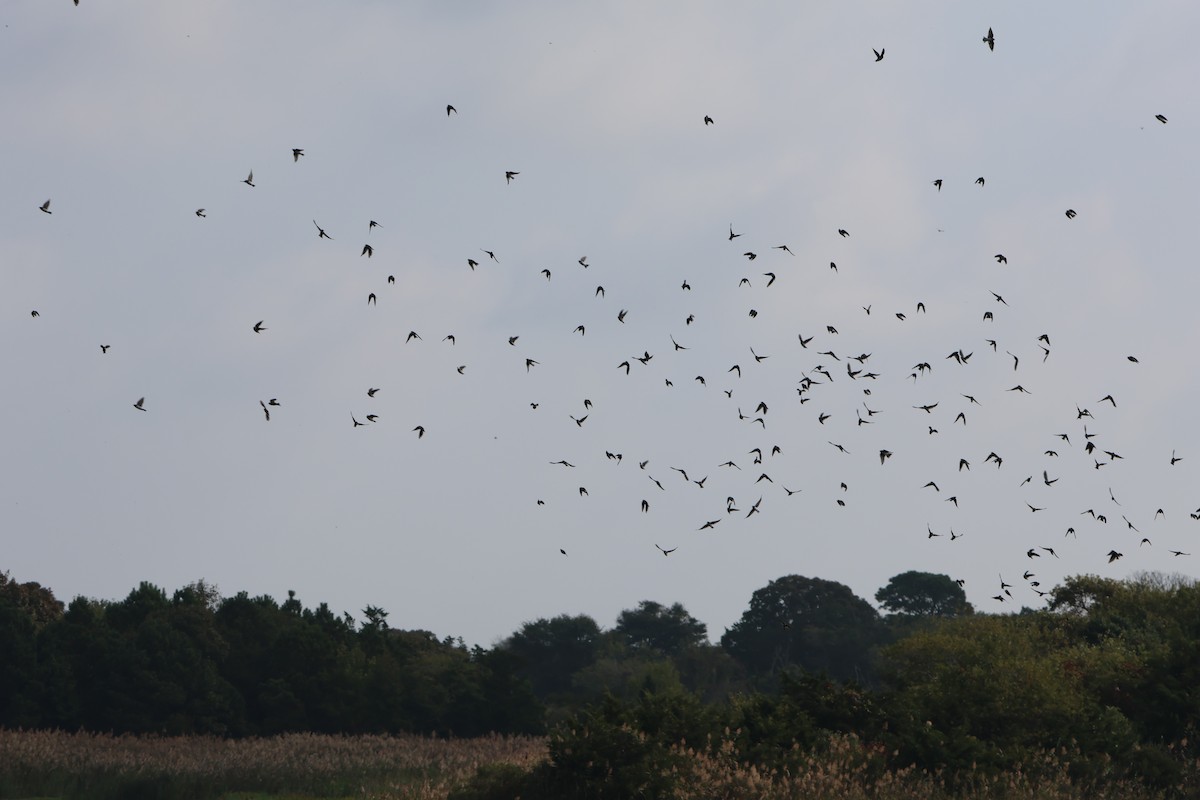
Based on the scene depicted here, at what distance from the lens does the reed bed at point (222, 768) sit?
1674 inches

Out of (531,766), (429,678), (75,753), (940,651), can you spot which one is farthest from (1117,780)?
(429,678)

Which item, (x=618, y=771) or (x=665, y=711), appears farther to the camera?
(x=665, y=711)

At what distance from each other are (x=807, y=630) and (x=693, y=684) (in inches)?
749

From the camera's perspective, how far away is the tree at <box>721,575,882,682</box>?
129 m

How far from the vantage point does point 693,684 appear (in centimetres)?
11531

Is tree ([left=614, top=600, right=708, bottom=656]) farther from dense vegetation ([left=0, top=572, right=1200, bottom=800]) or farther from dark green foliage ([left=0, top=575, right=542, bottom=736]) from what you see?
dark green foliage ([left=0, top=575, right=542, bottom=736])

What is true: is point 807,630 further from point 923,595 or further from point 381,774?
point 381,774

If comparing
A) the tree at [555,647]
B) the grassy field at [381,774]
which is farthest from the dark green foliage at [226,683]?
the tree at [555,647]

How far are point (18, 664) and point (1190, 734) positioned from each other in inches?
2298

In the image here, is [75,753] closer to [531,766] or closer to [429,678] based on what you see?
[531,766]

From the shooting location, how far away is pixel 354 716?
73312 millimetres

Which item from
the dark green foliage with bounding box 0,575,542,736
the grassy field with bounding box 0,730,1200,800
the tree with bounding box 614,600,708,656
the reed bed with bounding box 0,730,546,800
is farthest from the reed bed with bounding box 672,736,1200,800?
the tree with bounding box 614,600,708,656

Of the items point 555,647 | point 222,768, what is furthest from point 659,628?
point 222,768

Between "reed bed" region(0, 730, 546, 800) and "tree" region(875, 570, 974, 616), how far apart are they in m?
105
